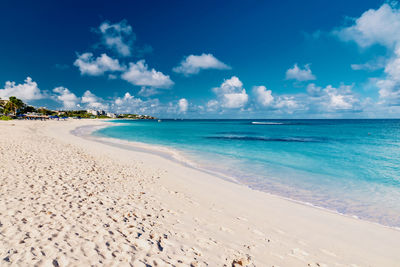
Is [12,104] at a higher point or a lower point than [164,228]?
higher

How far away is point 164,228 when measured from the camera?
6.21m

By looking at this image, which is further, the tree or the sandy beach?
the tree

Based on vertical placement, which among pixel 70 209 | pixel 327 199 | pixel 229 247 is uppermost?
pixel 70 209

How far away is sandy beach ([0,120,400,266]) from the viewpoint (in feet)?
15.5

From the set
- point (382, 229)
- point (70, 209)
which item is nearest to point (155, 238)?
point (70, 209)

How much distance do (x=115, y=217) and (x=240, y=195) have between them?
21.3 feet

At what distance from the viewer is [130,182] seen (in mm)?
11000

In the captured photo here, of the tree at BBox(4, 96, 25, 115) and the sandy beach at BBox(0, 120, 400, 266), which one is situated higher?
the tree at BBox(4, 96, 25, 115)

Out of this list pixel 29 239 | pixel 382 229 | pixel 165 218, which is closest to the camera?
pixel 29 239

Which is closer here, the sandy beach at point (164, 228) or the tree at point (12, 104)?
the sandy beach at point (164, 228)

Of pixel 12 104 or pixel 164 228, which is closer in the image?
pixel 164 228

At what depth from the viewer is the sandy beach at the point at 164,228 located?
472 cm

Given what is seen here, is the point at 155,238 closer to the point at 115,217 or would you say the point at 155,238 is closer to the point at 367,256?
the point at 115,217

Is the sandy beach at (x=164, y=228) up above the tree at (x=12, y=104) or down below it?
below
